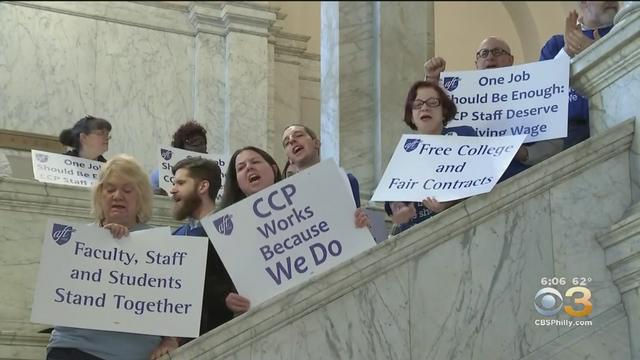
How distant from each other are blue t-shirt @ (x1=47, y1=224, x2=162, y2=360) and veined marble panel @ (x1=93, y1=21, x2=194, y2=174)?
626 cm

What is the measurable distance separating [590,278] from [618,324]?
26 cm

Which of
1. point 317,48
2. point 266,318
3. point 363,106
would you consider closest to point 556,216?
point 266,318

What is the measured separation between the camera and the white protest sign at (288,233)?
5.21 meters

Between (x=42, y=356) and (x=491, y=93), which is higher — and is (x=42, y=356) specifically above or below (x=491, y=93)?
below

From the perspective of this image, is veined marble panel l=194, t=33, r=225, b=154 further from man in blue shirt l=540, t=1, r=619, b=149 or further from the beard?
the beard

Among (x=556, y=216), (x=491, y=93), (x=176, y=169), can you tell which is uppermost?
(x=491, y=93)

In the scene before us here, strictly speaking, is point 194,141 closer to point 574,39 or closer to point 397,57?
point 397,57

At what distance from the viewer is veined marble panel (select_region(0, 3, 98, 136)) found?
10.7 metres

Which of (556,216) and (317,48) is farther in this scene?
(317,48)

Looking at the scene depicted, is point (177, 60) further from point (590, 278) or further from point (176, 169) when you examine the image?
point (590, 278)

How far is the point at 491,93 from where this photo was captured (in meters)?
6.53

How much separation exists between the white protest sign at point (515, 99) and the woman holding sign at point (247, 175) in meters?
1.36

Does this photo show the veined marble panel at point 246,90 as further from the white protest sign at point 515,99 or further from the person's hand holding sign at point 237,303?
the person's hand holding sign at point 237,303

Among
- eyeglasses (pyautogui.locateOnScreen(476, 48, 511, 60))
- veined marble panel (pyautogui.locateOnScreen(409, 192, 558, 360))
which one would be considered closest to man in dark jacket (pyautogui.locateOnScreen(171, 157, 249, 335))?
veined marble panel (pyautogui.locateOnScreen(409, 192, 558, 360))
